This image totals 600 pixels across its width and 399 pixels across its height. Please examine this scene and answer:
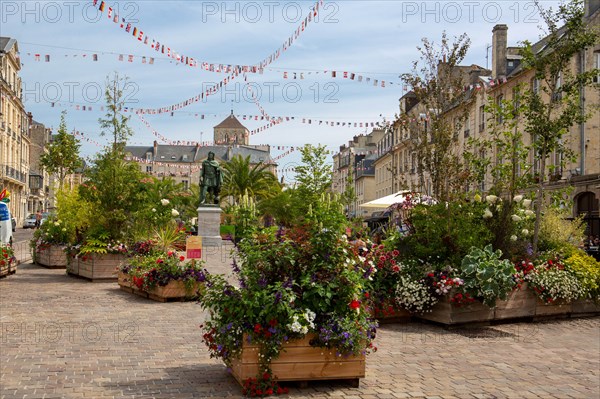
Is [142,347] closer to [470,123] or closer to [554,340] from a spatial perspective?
[554,340]

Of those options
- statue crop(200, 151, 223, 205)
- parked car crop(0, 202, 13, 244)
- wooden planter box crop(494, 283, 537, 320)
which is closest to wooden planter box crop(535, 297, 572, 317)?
wooden planter box crop(494, 283, 537, 320)

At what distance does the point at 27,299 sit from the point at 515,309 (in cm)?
867

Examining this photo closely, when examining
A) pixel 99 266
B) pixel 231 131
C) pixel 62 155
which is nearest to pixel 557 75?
pixel 99 266

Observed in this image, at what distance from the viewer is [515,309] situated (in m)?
10.9

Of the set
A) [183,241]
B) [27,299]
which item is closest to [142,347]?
[27,299]

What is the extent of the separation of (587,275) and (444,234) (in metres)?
2.59

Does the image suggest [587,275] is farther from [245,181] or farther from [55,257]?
[245,181]

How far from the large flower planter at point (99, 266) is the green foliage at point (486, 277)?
30.0 feet

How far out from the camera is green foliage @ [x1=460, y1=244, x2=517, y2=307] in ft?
33.3

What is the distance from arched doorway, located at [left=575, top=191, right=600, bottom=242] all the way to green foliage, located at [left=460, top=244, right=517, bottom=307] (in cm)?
1846

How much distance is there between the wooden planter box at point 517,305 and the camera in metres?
10.7

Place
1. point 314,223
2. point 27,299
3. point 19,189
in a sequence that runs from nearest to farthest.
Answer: point 314,223 < point 27,299 < point 19,189

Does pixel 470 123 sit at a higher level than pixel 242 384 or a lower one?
higher

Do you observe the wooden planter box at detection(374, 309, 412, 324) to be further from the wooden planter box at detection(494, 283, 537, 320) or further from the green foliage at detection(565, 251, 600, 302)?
the green foliage at detection(565, 251, 600, 302)
